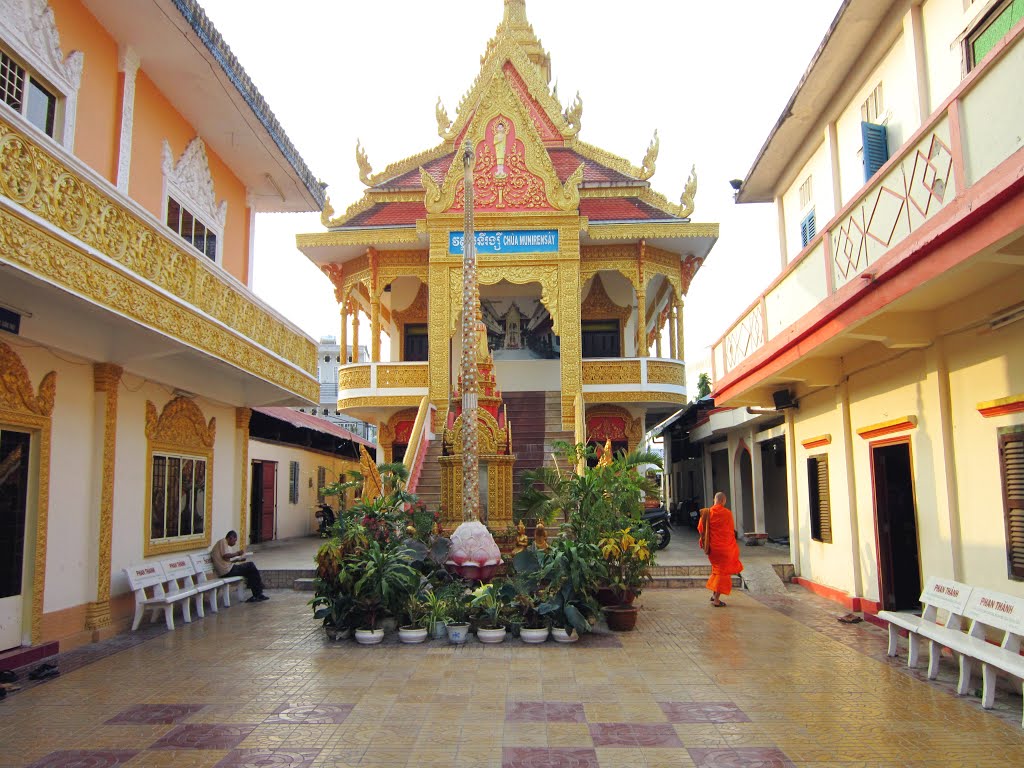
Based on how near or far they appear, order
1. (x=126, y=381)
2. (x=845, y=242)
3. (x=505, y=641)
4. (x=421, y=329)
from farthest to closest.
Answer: (x=421, y=329), (x=126, y=381), (x=505, y=641), (x=845, y=242)

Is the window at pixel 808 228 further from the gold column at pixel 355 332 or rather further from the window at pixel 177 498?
the gold column at pixel 355 332

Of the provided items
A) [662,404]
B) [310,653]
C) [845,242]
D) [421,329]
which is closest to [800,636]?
[845,242]

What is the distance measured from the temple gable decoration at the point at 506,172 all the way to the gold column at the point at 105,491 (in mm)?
8730

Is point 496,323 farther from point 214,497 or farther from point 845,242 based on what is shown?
point 845,242

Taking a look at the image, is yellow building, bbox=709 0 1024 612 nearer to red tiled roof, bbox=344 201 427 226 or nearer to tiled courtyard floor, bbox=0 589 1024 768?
tiled courtyard floor, bbox=0 589 1024 768

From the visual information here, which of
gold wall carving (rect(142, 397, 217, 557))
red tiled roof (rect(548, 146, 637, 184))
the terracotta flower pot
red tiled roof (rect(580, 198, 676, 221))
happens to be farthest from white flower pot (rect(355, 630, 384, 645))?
red tiled roof (rect(548, 146, 637, 184))

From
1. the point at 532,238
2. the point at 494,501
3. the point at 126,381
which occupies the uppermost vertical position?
the point at 532,238

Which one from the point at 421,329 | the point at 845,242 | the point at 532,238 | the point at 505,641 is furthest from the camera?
the point at 421,329

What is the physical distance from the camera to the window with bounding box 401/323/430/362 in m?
18.1

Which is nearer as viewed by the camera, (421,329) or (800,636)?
(800,636)

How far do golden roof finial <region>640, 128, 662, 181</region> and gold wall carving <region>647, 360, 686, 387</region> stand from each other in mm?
4558

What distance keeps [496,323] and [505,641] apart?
12568 millimetres

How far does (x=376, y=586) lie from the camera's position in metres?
7.14

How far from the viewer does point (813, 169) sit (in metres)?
9.73
